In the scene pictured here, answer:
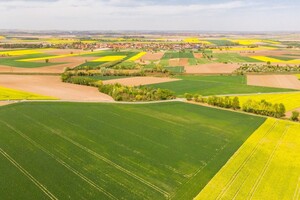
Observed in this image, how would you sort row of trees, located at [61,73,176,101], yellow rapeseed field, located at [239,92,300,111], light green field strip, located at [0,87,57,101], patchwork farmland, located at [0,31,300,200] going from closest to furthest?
patchwork farmland, located at [0,31,300,200] < yellow rapeseed field, located at [239,92,300,111] < light green field strip, located at [0,87,57,101] < row of trees, located at [61,73,176,101]

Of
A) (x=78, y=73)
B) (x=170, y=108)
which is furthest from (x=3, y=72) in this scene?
(x=170, y=108)

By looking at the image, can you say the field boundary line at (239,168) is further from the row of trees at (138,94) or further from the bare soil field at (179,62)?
the bare soil field at (179,62)

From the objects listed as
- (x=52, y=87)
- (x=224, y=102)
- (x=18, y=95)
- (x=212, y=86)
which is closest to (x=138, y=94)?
(x=224, y=102)

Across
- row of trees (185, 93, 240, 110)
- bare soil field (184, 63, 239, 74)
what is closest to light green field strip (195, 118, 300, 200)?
row of trees (185, 93, 240, 110)

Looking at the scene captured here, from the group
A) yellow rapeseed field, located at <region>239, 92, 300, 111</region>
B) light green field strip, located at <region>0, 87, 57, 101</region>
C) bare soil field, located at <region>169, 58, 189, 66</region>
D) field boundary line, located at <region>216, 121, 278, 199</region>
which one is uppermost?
bare soil field, located at <region>169, 58, 189, 66</region>

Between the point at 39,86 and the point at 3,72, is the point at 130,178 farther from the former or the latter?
the point at 3,72

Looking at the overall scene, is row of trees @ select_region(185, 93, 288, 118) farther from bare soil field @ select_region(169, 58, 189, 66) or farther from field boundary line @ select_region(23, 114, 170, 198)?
bare soil field @ select_region(169, 58, 189, 66)

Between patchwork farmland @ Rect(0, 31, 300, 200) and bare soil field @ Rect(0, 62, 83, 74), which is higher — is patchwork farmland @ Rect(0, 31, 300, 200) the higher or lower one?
the lower one

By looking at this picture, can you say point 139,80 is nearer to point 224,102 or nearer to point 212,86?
point 212,86
